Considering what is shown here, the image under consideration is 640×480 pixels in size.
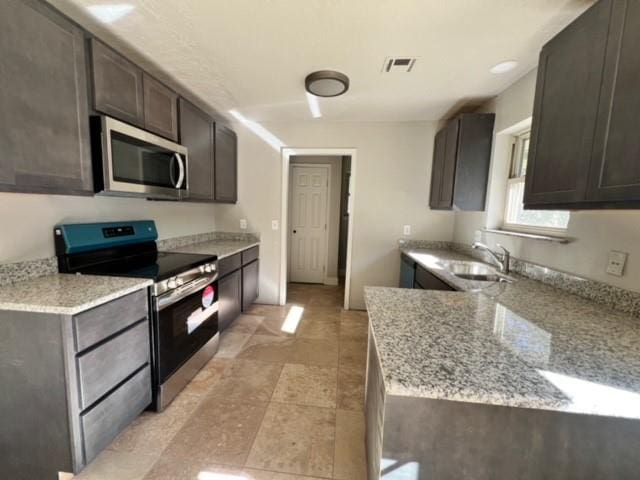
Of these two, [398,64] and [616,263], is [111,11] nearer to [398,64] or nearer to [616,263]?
[398,64]

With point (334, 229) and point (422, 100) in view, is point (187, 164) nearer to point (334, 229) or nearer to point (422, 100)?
point (422, 100)

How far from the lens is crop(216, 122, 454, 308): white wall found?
3270mm

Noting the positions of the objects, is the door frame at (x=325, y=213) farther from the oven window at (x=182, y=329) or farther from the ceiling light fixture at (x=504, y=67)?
the ceiling light fixture at (x=504, y=67)

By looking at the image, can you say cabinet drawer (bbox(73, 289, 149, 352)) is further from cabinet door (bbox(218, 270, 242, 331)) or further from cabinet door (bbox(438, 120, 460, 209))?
cabinet door (bbox(438, 120, 460, 209))

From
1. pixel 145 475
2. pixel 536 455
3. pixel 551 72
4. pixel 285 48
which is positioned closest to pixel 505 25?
pixel 551 72

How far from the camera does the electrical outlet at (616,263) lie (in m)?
1.25

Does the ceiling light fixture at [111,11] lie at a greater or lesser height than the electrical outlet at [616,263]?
greater

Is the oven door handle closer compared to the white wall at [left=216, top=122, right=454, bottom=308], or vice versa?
the oven door handle

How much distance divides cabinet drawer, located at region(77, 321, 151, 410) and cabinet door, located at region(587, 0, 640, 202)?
228 cm

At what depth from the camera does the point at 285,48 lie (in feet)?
5.75

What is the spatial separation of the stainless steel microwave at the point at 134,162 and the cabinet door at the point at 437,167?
2.58 metres

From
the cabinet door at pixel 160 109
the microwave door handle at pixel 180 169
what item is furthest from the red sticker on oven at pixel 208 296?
the cabinet door at pixel 160 109

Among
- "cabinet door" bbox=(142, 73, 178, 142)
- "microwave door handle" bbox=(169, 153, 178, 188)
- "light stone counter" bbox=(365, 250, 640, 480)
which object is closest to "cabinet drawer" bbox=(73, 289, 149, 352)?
"microwave door handle" bbox=(169, 153, 178, 188)

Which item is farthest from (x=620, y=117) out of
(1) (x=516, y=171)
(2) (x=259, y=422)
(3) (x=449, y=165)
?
(2) (x=259, y=422)
